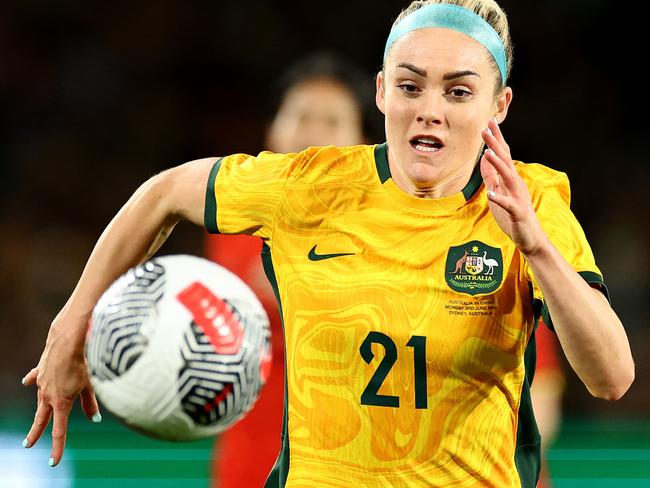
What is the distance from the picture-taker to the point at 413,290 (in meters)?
2.79

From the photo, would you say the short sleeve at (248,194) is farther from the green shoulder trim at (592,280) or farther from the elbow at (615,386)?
the elbow at (615,386)

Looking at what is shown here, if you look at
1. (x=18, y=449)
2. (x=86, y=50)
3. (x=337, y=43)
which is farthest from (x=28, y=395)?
(x=337, y=43)

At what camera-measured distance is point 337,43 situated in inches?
488

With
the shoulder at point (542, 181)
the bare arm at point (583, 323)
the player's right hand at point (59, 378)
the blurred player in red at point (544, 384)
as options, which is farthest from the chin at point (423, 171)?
the blurred player in red at point (544, 384)

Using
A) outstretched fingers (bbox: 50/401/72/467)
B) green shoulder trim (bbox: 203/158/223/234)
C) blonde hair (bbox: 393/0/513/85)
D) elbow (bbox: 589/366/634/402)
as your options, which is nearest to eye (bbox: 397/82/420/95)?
blonde hair (bbox: 393/0/513/85)

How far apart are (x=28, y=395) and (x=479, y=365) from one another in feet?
27.9

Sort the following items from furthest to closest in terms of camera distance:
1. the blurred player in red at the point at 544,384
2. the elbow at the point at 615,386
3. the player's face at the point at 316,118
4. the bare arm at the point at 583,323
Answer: the player's face at the point at 316,118 < the blurred player in red at the point at 544,384 < the elbow at the point at 615,386 < the bare arm at the point at 583,323

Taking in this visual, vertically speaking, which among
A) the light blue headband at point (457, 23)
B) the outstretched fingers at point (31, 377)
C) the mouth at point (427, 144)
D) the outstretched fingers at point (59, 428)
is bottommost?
the outstretched fingers at point (59, 428)

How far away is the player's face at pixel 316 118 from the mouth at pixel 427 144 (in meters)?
1.76

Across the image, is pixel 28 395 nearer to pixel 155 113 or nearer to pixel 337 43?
pixel 155 113

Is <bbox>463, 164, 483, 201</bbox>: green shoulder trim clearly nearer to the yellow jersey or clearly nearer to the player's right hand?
the yellow jersey

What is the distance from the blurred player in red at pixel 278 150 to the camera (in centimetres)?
444

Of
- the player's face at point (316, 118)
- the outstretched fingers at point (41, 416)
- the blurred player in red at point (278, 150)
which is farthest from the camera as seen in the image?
the player's face at point (316, 118)

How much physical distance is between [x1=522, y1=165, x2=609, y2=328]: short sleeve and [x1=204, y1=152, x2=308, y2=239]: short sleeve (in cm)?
65
